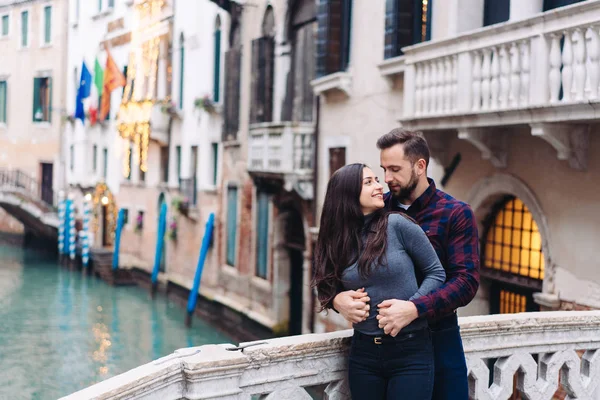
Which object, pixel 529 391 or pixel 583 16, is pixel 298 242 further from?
pixel 529 391

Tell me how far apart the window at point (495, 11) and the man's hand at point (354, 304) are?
18.0 feet

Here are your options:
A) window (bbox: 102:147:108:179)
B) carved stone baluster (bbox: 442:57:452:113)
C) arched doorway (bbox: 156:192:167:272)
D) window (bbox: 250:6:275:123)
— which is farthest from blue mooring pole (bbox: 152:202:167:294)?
carved stone baluster (bbox: 442:57:452:113)

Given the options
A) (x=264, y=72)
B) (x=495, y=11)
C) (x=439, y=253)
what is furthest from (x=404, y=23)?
(x=439, y=253)

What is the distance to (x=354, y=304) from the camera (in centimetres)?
265

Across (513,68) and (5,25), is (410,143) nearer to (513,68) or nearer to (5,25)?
(513,68)

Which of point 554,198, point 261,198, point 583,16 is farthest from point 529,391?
point 261,198

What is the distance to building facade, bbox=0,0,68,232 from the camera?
27.8 meters

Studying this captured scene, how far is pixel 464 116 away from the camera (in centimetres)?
700

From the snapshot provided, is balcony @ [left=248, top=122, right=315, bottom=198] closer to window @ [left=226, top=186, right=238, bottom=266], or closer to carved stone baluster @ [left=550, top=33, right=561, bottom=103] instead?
window @ [left=226, top=186, right=238, bottom=266]

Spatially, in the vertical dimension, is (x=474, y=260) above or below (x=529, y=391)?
above

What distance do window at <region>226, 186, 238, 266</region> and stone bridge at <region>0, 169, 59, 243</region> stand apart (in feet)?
38.1

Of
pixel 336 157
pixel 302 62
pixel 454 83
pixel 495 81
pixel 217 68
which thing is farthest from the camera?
pixel 217 68

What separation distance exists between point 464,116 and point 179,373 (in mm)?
4970

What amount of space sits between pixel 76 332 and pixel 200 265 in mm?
2690
